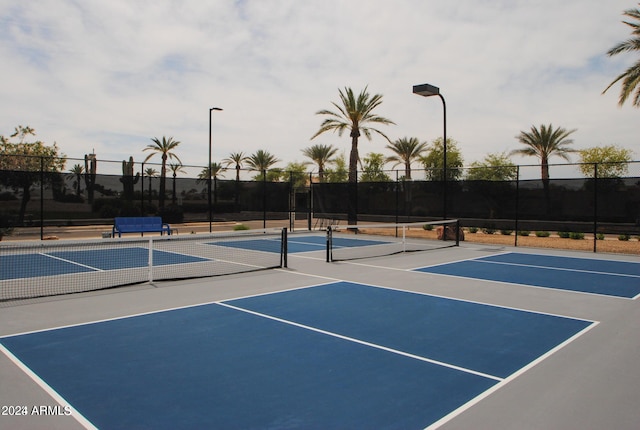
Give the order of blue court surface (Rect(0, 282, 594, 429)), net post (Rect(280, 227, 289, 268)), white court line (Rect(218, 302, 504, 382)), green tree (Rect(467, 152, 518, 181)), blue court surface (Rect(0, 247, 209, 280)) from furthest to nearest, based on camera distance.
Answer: green tree (Rect(467, 152, 518, 181)) < net post (Rect(280, 227, 289, 268)) < blue court surface (Rect(0, 247, 209, 280)) < white court line (Rect(218, 302, 504, 382)) < blue court surface (Rect(0, 282, 594, 429))

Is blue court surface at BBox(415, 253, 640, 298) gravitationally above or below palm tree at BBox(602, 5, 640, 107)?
below

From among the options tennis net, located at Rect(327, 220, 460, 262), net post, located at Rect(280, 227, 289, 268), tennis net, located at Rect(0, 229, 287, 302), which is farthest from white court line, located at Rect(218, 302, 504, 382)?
tennis net, located at Rect(327, 220, 460, 262)

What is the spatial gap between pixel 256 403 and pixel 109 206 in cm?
1816

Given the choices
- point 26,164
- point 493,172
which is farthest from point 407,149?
point 26,164

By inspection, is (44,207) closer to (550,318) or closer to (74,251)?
(74,251)

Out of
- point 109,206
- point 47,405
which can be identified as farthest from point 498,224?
point 47,405

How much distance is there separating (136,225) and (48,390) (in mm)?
14195

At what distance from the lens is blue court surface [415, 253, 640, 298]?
1002cm

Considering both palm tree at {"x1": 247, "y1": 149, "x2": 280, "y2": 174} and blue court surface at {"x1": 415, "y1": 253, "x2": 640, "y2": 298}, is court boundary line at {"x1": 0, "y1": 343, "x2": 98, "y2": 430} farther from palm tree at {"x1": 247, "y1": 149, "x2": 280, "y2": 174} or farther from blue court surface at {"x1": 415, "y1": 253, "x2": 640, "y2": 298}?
palm tree at {"x1": 247, "y1": 149, "x2": 280, "y2": 174}

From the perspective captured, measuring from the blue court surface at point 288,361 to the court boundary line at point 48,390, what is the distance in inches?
1.7

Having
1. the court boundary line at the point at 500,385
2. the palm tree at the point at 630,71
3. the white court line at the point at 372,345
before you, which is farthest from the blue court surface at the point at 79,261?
the palm tree at the point at 630,71

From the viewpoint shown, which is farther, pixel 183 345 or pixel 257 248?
pixel 257 248

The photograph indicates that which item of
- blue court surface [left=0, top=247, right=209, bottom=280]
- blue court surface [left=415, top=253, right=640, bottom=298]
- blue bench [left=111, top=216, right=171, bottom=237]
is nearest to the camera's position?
blue court surface [left=415, top=253, right=640, bottom=298]

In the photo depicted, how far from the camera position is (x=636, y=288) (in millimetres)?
9891
